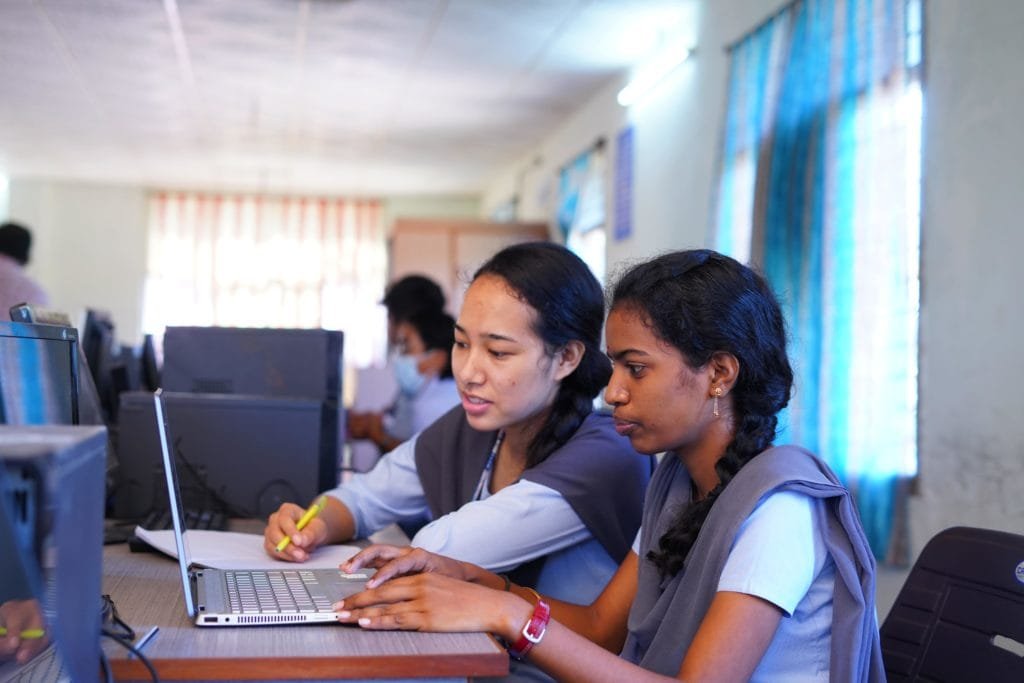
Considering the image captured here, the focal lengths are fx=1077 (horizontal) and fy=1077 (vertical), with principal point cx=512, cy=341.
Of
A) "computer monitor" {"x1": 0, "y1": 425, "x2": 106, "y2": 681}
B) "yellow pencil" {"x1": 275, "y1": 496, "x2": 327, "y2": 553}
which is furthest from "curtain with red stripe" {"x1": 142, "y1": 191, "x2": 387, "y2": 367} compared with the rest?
"computer monitor" {"x1": 0, "y1": 425, "x2": 106, "y2": 681}

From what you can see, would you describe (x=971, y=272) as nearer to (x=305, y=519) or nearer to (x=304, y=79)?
(x=305, y=519)

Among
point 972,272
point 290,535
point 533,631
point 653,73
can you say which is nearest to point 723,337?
point 533,631

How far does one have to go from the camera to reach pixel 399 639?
43.3 inches

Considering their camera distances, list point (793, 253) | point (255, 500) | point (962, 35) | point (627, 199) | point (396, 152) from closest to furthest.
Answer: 1. point (255, 500)
2. point (962, 35)
3. point (793, 253)
4. point (627, 199)
5. point (396, 152)

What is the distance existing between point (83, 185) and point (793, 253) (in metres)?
8.56

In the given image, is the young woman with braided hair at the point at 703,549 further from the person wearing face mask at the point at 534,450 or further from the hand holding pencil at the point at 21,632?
the hand holding pencil at the point at 21,632

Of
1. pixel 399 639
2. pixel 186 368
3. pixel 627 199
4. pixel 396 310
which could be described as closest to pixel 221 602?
pixel 399 639

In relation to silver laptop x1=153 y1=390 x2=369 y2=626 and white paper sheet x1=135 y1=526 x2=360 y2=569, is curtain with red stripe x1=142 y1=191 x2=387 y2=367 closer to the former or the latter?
white paper sheet x1=135 y1=526 x2=360 y2=569

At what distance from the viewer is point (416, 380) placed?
4.23 m

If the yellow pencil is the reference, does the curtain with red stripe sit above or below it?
above

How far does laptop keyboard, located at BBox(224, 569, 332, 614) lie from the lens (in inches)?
46.6

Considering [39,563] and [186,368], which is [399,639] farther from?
[186,368]

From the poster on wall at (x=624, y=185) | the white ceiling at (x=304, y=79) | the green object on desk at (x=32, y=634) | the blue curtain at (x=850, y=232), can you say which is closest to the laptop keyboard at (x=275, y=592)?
the green object on desk at (x=32, y=634)

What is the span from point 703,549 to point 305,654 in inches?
18.7
